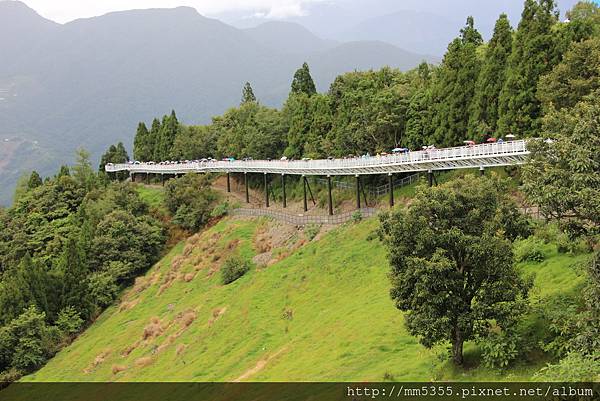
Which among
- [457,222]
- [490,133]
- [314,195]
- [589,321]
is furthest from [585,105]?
[314,195]

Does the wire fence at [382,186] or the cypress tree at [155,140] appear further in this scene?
the cypress tree at [155,140]

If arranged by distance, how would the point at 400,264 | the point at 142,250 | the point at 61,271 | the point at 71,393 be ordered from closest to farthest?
the point at 400,264 → the point at 71,393 → the point at 61,271 → the point at 142,250

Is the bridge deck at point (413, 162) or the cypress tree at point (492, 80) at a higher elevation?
the cypress tree at point (492, 80)

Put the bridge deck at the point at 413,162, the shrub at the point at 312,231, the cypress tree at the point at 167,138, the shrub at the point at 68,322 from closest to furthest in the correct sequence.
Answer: the bridge deck at the point at 413,162 → the shrub at the point at 312,231 → the shrub at the point at 68,322 → the cypress tree at the point at 167,138

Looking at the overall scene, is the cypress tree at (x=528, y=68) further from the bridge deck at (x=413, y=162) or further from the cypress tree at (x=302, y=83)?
the cypress tree at (x=302, y=83)

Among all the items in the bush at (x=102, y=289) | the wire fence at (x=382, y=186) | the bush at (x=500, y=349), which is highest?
the wire fence at (x=382, y=186)

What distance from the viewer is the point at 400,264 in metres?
24.6

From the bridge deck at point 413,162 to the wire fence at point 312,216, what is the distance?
3.80 meters

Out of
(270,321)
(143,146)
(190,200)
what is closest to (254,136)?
(190,200)

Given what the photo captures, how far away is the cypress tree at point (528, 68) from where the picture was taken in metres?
47.7

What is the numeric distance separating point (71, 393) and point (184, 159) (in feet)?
224

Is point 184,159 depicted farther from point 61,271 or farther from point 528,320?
point 528,320

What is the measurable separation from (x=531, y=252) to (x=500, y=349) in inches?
373

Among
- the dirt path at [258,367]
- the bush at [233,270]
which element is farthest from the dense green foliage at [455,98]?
the dirt path at [258,367]
